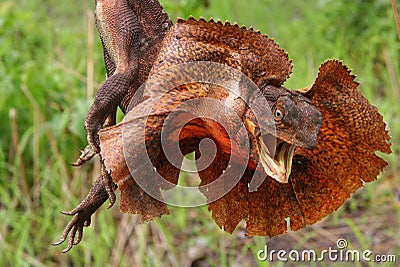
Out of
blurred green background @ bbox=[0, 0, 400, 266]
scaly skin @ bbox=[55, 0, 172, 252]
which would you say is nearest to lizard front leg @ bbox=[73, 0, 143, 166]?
scaly skin @ bbox=[55, 0, 172, 252]

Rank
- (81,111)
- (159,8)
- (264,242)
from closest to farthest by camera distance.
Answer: (159,8) → (264,242) → (81,111)

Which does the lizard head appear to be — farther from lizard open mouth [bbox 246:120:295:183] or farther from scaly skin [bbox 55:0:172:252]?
scaly skin [bbox 55:0:172:252]

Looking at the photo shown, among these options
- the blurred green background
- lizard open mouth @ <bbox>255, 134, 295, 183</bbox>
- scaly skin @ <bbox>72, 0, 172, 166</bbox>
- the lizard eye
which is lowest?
lizard open mouth @ <bbox>255, 134, 295, 183</bbox>

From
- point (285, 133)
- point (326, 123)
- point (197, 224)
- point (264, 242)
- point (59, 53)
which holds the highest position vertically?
point (59, 53)

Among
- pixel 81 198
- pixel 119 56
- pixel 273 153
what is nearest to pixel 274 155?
pixel 273 153

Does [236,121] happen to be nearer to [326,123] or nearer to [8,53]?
[326,123]

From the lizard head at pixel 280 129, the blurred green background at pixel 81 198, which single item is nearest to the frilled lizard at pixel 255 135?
the lizard head at pixel 280 129

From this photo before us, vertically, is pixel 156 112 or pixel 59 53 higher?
pixel 59 53

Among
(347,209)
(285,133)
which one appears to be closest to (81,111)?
(347,209)
